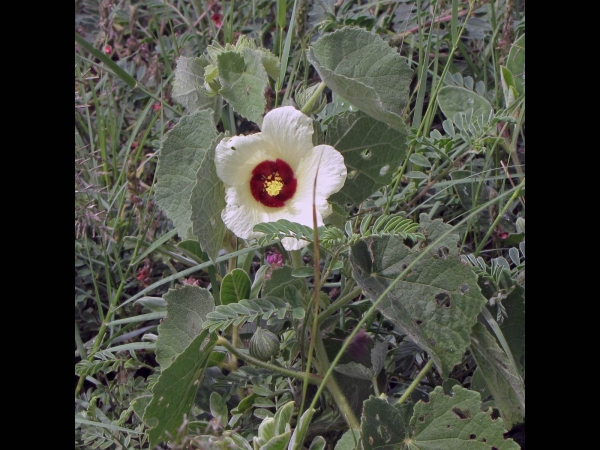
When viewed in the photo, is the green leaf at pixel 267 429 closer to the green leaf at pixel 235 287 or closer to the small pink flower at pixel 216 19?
the green leaf at pixel 235 287

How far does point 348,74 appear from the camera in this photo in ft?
4.14

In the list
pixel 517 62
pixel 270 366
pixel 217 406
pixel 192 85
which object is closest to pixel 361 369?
pixel 270 366

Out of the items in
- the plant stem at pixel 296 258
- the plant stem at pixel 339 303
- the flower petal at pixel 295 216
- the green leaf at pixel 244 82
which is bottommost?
the plant stem at pixel 339 303

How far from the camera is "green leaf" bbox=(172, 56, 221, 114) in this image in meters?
1.31

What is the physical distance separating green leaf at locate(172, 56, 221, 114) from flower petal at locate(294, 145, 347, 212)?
0.25 m

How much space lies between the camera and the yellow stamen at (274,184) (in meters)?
1.24

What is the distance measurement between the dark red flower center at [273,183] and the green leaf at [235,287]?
141mm

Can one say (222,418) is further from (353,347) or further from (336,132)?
(336,132)

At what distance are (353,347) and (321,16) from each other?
105 centimetres

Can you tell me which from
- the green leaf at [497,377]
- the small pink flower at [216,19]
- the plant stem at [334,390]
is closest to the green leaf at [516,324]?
the green leaf at [497,377]

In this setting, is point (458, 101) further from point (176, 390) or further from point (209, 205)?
point (176, 390)

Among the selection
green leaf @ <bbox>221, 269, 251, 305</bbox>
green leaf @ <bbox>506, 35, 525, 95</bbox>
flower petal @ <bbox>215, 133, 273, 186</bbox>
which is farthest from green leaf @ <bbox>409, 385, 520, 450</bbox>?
green leaf @ <bbox>506, 35, 525, 95</bbox>

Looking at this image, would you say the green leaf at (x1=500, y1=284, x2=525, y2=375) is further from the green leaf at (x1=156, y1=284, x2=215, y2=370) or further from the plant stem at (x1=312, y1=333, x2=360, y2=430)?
the green leaf at (x1=156, y1=284, x2=215, y2=370)
